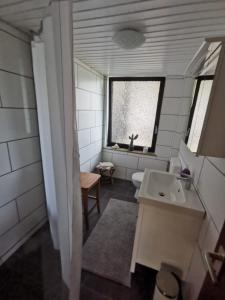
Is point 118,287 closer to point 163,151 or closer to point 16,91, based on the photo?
point 16,91

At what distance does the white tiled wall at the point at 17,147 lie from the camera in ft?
3.70

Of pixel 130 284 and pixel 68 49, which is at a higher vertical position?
pixel 68 49

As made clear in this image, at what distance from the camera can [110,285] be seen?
119cm

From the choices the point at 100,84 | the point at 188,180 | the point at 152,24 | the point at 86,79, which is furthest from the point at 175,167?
the point at 100,84

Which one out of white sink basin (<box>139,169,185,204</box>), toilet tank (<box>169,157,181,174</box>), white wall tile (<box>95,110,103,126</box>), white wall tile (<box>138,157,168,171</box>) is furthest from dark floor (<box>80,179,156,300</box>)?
white wall tile (<box>95,110,103,126</box>)

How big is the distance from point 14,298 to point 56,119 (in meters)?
1.36

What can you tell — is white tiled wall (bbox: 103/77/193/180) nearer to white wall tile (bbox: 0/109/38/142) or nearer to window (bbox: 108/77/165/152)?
window (bbox: 108/77/165/152)

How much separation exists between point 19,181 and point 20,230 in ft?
1.70

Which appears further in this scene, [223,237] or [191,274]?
[191,274]

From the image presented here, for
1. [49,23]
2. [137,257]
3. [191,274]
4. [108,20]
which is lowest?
[137,257]

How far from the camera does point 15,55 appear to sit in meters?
1.16

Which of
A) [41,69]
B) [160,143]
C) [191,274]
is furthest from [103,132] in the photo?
[191,274]

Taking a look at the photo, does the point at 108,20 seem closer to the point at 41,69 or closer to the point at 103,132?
the point at 41,69

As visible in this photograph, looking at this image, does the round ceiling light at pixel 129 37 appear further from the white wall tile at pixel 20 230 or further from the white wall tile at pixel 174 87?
the white wall tile at pixel 20 230
